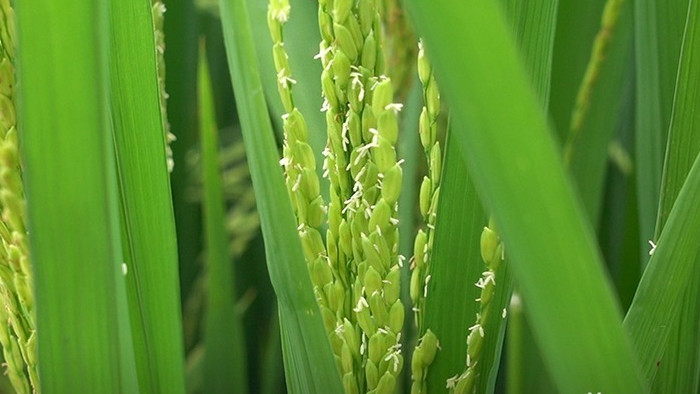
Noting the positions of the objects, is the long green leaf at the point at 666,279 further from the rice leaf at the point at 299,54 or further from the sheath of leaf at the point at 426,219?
the rice leaf at the point at 299,54

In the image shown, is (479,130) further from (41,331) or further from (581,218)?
(41,331)

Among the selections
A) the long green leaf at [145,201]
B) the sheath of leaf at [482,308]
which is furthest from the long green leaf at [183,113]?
the sheath of leaf at [482,308]

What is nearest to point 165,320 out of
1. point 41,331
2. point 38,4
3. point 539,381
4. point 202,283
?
point 41,331

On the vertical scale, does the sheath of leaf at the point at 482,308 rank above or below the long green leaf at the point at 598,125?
below

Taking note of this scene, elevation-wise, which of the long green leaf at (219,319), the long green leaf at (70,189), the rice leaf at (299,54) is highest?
the rice leaf at (299,54)

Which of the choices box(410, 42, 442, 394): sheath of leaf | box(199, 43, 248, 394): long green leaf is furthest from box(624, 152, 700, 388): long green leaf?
box(199, 43, 248, 394): long green leaf

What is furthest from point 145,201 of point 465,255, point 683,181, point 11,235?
point 683,181
